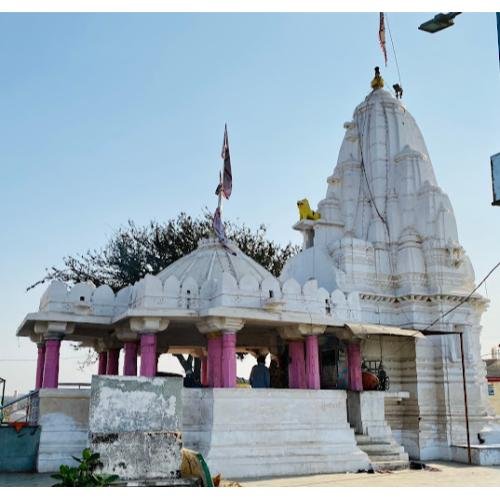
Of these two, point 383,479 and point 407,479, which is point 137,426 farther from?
point 407,479

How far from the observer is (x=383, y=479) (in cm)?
1053

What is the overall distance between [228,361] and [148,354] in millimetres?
1486

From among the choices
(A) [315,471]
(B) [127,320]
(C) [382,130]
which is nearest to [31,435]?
(B) [127,320]

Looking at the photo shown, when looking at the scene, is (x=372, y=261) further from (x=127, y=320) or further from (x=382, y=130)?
(x=127, y=320)

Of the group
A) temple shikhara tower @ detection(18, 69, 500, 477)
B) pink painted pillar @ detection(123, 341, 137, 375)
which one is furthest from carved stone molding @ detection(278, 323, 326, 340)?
pink painted pillar @ detection(123, 341, 137, 375)

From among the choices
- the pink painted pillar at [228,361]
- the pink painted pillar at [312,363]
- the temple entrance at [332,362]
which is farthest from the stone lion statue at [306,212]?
the pink painted pillar at [228,361]

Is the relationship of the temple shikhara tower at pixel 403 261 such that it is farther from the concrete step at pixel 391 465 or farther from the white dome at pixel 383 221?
the concrete step at pixel 391 465

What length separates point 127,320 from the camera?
11805 millimetres

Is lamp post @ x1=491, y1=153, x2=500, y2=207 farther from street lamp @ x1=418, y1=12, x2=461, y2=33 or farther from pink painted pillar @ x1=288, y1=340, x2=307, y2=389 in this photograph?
pink painted pillar @ x1=288, y1=340, x2=307, y2=389

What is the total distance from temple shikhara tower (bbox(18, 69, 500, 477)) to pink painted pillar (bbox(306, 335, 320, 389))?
24mm

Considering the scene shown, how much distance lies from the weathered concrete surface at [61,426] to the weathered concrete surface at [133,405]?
10.3ft

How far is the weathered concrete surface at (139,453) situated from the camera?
7.66m

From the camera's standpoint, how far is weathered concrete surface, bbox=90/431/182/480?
7.66m

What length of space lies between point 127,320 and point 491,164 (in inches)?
299
